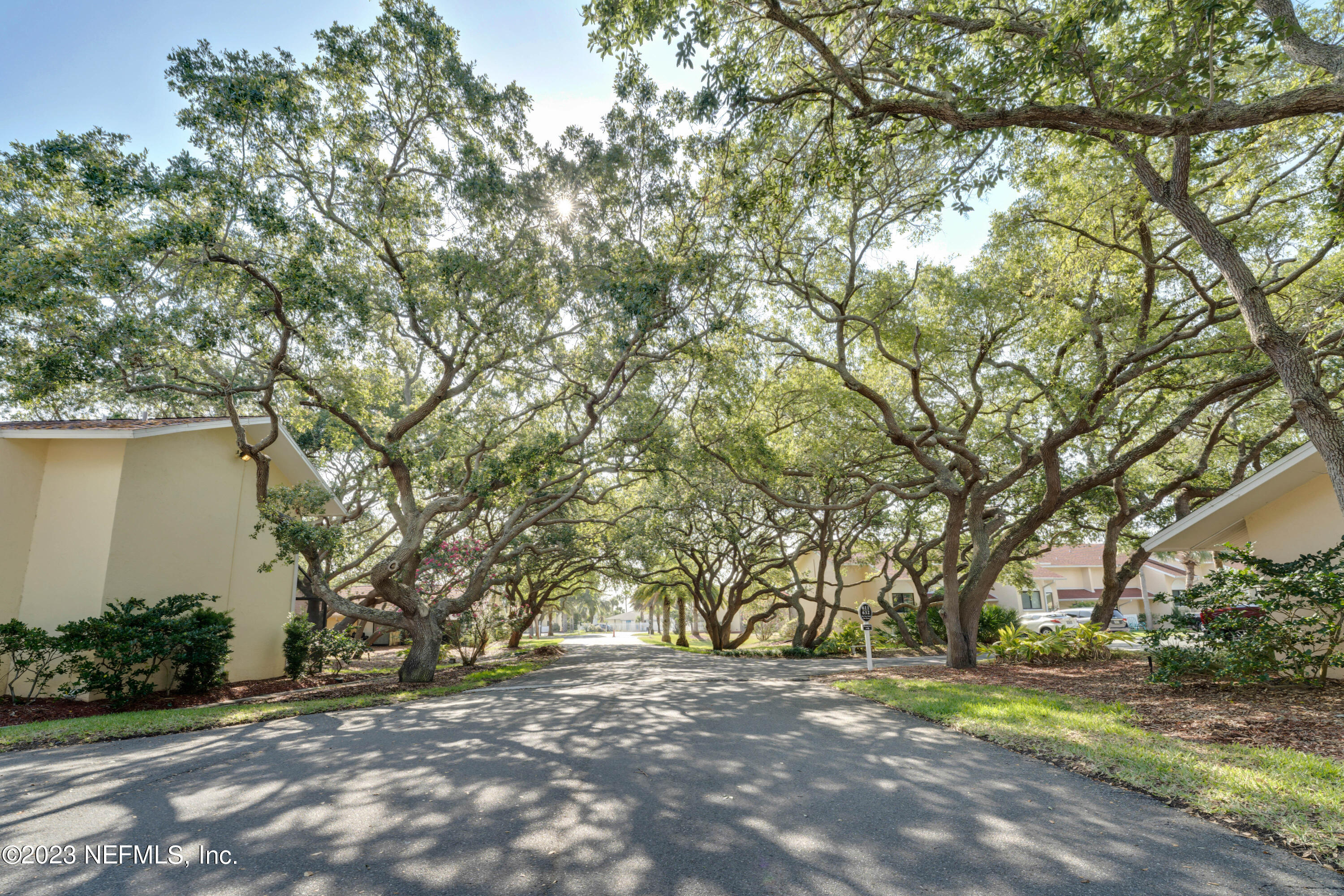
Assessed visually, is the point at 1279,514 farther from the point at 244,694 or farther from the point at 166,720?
the point at 244,694

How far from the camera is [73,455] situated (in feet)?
35.9

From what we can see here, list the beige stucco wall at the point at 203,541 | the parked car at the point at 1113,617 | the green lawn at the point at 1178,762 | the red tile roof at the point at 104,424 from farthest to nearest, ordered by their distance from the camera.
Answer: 1. the parked car at the point at 1113,617
2. the beige stucco wall at the point at 203,541
3. the red tile roof at the point at 104,424
4. the green lawn at the point at 1178,762

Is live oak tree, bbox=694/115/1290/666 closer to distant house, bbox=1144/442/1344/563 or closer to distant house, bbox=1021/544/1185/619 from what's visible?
distant house, bbox=1144/442/1344/563

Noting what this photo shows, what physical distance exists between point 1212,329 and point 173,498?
73.4 feet

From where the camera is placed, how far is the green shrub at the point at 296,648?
47.0 feet

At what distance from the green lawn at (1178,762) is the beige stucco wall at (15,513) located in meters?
15.1

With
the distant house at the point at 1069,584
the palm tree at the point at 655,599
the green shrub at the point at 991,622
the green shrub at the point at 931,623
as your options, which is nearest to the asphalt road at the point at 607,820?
the green shrub at the point at 931,623

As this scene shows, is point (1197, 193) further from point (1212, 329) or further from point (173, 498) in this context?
point (173, 498)

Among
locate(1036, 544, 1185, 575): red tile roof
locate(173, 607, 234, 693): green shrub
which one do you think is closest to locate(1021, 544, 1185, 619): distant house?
locate(1036, 544, 1185, 575): red tile roof

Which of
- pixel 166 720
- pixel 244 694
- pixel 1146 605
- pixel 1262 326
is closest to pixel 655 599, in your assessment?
pixel 1146 605

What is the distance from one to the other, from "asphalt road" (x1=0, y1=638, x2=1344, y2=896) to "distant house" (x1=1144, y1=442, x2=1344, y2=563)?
7.70 meters

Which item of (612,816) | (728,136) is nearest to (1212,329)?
(728,136)

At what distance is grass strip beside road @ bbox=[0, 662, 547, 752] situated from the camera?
6.95 m

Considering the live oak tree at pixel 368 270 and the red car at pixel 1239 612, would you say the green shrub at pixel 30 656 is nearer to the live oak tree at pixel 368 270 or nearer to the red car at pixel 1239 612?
the live oak tree at pixel 368 270
